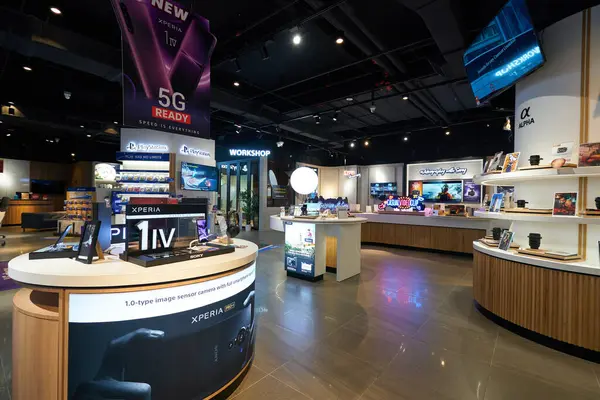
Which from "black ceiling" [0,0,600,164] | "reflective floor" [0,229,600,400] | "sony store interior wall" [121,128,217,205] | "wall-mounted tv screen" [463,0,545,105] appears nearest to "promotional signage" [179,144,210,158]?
"sony store interior wall" [121,128,217,205]

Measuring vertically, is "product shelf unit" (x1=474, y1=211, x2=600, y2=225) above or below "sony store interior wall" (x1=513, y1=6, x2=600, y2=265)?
below

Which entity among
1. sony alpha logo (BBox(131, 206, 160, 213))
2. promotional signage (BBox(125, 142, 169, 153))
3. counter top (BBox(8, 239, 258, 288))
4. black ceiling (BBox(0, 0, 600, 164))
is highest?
black ceiling (BBox(0, 0, 600, 164))

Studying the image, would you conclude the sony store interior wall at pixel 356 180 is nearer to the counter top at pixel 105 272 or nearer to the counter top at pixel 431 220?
the counter top at pixel 431 220

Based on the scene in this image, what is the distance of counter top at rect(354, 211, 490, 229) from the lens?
696 centimetres

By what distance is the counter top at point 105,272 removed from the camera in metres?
1.40

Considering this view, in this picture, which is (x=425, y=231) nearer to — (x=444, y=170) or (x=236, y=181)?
(x=444, y=170)

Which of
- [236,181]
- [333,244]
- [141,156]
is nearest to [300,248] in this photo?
[333,244]

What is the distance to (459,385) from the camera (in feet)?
6.97

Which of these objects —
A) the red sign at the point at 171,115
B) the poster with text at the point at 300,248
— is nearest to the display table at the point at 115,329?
the red sign at the point at 171,115

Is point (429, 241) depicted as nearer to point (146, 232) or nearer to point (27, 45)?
point (146, 232)

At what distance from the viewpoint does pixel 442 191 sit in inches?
432

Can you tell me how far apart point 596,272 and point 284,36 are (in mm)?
5355

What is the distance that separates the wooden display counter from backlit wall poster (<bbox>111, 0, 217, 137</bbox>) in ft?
53.0

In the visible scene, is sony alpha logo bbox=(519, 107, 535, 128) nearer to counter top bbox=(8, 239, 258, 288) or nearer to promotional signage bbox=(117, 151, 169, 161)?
counter top bbox=(8, 239, 258, 288)
